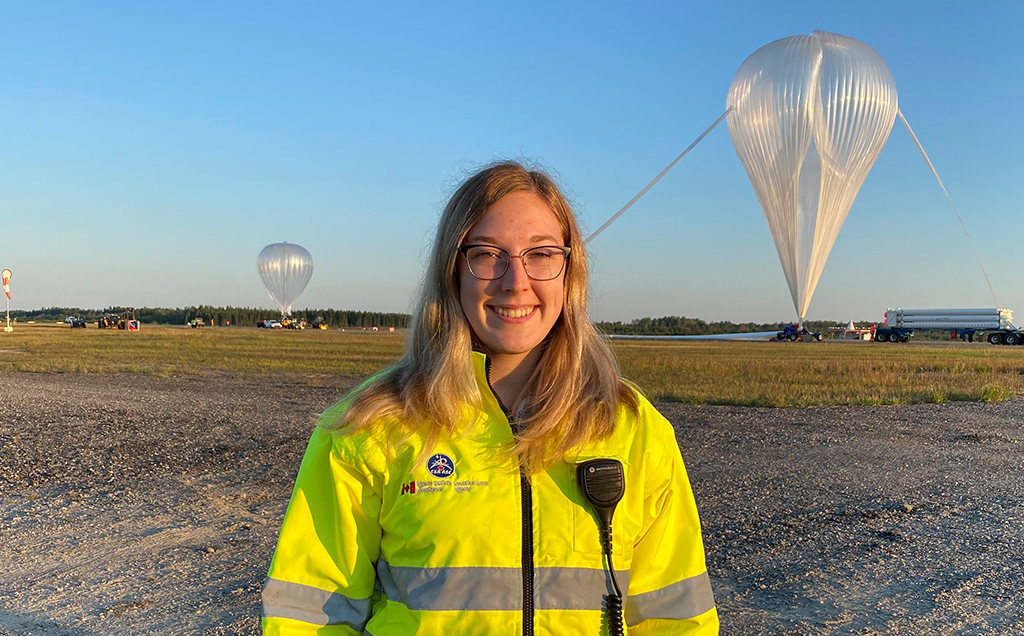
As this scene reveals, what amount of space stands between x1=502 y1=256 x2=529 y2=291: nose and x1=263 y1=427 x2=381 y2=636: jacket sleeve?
0.54 metres

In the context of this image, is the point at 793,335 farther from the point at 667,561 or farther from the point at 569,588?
the point at 569,588

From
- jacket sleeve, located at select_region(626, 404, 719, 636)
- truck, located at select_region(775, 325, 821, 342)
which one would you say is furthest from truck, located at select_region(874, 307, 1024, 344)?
jacket sleeve, located at select_region(626, 404, 719, 636)

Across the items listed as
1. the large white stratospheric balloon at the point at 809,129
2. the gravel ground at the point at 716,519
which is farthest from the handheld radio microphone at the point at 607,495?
the large white stratospheric balloon at the point at 809,129

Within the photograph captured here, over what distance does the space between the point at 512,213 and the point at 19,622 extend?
3353mm

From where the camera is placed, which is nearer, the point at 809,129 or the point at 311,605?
the point at 311,605

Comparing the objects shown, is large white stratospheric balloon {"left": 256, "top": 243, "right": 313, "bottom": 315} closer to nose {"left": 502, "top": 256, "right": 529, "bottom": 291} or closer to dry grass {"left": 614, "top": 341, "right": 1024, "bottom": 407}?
dry grass {"left": 614, "top": 341, "right": 1024, "bottom": 407}

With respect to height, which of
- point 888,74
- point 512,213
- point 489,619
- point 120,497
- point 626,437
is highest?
point 888,74

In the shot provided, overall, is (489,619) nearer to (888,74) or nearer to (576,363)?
(576,363)

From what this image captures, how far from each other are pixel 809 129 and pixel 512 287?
81.7ft

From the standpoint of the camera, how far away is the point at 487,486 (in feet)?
5.48

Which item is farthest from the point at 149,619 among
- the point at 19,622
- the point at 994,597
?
the point at 994,597

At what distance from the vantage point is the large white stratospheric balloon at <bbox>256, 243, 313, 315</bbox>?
2857 inches

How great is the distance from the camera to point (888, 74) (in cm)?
2497

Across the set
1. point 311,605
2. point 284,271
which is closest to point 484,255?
point 311,605
